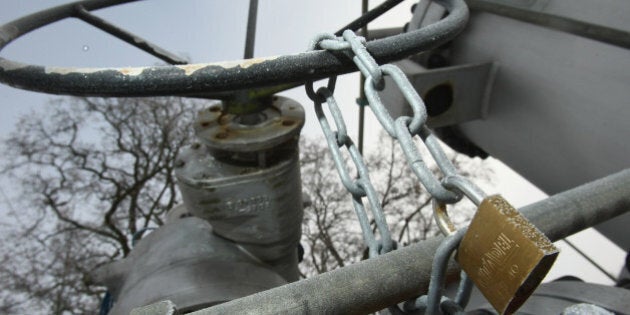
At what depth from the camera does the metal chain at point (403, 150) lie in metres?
0.47

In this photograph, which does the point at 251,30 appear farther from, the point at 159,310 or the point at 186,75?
the point at 159,310

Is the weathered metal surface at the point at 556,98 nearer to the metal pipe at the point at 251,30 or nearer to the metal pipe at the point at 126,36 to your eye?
the metal pipe at the point at 251,30

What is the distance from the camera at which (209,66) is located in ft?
2.28

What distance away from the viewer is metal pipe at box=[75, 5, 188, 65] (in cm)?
140

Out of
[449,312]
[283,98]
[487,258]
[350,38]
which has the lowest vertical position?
[283,98]

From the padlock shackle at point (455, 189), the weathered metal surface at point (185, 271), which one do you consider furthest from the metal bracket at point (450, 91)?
the padlock shackle at point (455, 189)

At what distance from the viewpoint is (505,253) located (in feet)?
1.31

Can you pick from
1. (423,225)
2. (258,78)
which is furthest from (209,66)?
(423,225)

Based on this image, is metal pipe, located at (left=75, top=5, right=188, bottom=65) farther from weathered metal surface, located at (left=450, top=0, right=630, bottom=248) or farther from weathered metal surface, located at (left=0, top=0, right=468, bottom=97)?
weathered metal surface, located at (left=450, top=0, right=630, bottom=248)

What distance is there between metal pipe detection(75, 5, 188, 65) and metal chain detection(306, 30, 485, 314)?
0.88 metres

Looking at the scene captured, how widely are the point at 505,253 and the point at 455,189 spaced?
8 centimetres

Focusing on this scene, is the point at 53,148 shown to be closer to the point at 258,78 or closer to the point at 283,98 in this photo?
the point at 283,98

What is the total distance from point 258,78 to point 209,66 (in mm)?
73

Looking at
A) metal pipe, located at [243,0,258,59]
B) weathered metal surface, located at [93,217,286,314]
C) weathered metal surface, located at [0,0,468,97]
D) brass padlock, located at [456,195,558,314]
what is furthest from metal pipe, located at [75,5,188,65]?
brass padlock, located at [456,195,558,314]
